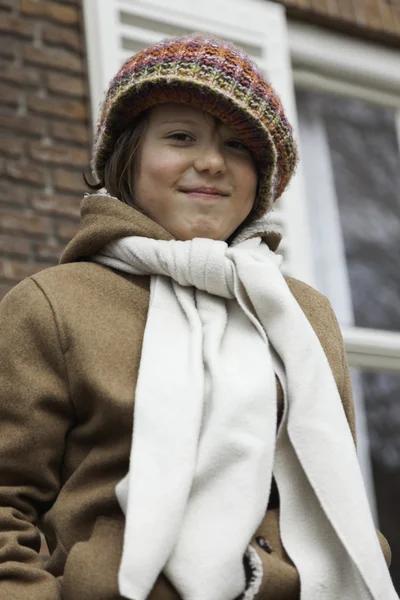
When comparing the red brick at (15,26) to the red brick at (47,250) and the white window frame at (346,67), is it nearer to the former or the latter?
the red brick at (47,250)

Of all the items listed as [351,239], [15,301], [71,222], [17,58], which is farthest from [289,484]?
[351,239]

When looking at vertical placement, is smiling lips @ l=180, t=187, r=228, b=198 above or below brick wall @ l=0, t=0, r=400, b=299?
above

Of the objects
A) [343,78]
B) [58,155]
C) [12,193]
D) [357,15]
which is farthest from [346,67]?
[12,193]

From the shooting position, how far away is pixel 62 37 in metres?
4.32

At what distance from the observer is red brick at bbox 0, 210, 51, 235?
397 centimetres

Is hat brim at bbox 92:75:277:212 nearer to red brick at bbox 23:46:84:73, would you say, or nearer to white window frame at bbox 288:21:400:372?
red brick at bbox 23:46:84:73

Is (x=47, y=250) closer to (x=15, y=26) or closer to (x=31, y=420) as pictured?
(x=15, y=26)

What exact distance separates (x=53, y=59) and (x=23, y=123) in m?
0.30

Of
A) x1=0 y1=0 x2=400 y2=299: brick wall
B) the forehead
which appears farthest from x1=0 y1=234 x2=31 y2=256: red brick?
the forehead

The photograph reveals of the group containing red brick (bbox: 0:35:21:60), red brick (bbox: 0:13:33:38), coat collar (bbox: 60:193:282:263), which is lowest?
red brick (bbox: 0:35:21:60)

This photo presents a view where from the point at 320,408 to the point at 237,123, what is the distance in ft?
1.95

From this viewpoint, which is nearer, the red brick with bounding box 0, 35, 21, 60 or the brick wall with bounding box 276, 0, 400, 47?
the red brick with bounding box 0, 35, 21, 60

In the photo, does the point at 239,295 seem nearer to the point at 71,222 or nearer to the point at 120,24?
the point at 71,222

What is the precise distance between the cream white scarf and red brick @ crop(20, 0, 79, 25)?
2303 mm
